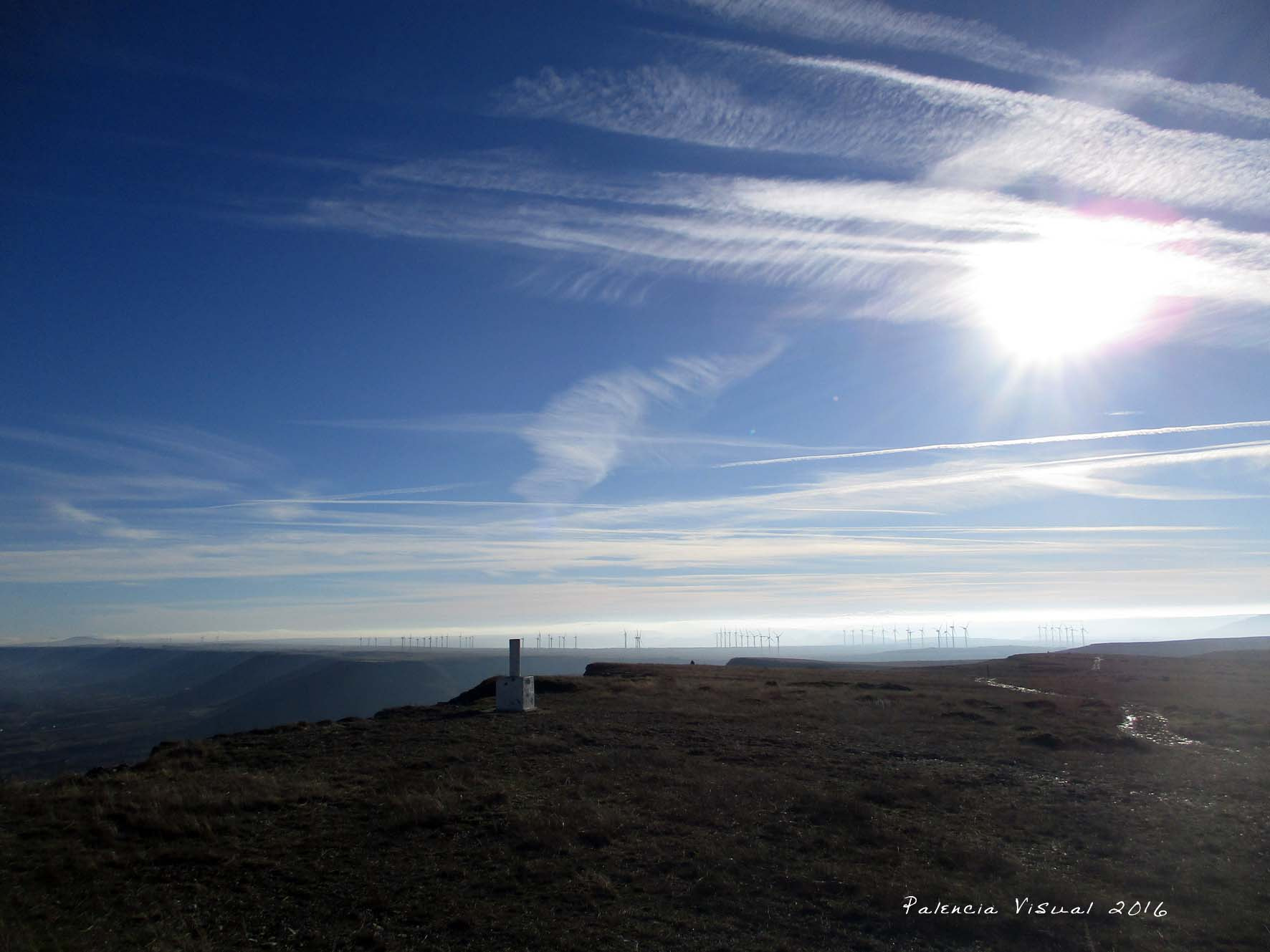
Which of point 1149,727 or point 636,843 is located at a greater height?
point 636,843

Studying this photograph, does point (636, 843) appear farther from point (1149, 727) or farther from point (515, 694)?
point (1149, 727)

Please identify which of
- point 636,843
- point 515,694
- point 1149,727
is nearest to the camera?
point 636,843

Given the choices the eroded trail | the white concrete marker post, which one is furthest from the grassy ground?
the white concrete marker post

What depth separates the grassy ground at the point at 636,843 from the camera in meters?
12.0

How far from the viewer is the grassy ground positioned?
1196 centimetres

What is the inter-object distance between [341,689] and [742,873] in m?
192

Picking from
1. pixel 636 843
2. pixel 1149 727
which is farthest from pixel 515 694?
pixel 1149 727

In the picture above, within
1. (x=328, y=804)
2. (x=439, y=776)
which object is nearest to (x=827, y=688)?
(x=439, y=776)

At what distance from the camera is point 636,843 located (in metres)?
15.9

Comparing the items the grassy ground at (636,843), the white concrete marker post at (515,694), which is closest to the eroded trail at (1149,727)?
the grassy ground at (636,843)

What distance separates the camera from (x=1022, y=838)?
16.6 m

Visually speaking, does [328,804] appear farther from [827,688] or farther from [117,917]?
[827,688]

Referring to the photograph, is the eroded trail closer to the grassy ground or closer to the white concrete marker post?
the grassy ground

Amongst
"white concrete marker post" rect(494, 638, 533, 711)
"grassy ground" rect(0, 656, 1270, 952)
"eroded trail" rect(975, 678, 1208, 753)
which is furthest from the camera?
"white concrete marker post" rect(494, 638, 533, 711)
